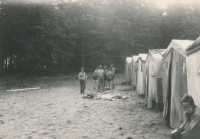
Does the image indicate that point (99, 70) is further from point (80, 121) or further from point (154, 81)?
point (80, 121)

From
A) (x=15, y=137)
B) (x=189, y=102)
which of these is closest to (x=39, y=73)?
(x=15, y=137)

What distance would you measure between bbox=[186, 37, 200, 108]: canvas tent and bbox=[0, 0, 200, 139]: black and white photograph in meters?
0.02

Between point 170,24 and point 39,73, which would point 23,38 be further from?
point 170,24

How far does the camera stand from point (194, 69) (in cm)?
517

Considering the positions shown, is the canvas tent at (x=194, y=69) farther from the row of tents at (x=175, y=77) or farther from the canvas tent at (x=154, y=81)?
the canvas tent at (x=154, y=81)

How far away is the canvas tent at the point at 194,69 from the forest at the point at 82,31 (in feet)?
81.3

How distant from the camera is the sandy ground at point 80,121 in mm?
6934

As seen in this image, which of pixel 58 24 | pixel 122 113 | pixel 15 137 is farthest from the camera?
pixel 58 24

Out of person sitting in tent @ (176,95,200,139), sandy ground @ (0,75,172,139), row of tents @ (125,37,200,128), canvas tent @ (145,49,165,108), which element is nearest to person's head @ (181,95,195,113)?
person sitting in tent @ (176,95,200,139)

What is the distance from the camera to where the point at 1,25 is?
96.2ft

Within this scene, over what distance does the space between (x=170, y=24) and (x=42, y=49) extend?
67.7 feet

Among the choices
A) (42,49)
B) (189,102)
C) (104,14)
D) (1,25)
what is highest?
(104,14)

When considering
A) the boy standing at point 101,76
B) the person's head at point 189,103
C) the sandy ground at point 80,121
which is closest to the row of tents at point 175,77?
the sandy ground at point 80,121

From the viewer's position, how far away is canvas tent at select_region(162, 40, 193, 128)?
21.5ft
